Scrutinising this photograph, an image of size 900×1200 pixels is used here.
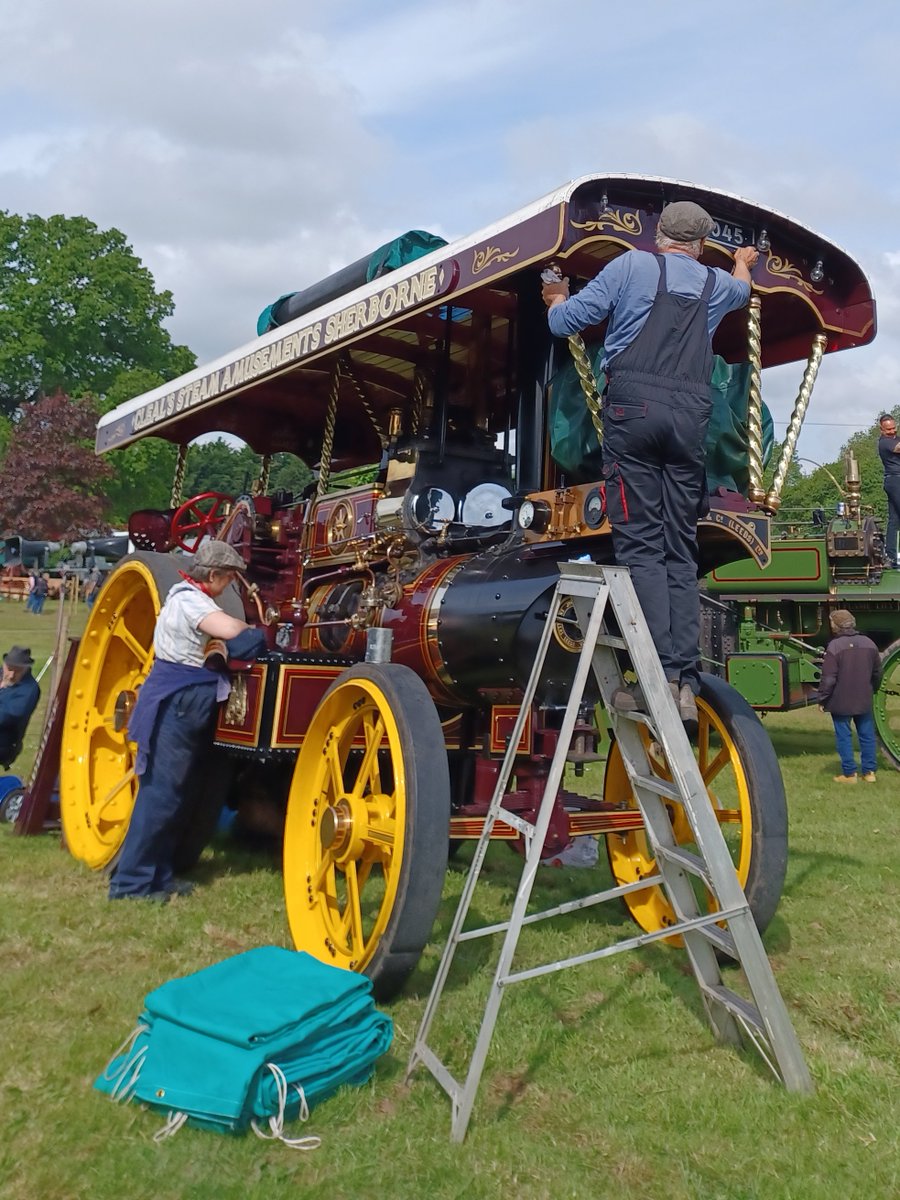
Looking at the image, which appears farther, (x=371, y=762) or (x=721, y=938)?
(x=371, y=762)

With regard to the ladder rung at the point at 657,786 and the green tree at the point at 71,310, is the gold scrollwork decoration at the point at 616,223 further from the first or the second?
the green tree at the point at 71,310

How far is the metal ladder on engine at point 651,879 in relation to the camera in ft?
8.21

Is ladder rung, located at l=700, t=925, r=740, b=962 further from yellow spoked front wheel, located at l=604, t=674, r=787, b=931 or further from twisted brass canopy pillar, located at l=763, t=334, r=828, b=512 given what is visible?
twisted brass canopy pillar, located at l=763, t=334, r=828, b=512

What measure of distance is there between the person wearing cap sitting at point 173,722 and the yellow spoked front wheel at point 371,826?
86cm

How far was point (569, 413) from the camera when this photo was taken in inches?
145

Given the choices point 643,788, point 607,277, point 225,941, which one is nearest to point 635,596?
point 643,788

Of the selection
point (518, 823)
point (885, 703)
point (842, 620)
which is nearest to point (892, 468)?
point (842, 620)

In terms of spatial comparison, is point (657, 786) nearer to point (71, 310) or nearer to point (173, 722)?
point (173, 722)

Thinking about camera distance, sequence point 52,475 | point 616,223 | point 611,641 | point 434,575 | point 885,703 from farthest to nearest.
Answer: point 52,475 → point 885,703 → point 434,575 → point 616,223 → point 611,641

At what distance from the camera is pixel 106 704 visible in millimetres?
5488

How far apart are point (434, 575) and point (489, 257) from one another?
1186mm

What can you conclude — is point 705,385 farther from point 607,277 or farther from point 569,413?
point 569,413

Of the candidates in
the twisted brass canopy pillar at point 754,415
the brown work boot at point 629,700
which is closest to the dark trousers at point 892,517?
the twisted brass canopy pillar at point 754,415

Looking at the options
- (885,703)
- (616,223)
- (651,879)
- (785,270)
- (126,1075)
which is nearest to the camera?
(126,1075)
